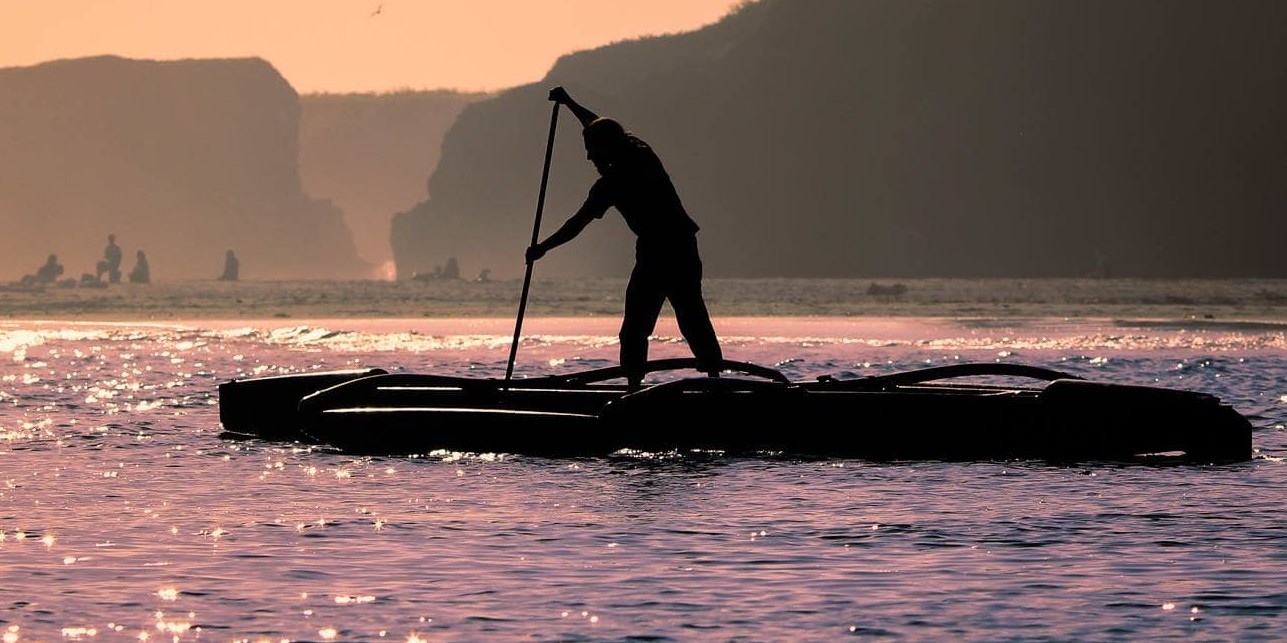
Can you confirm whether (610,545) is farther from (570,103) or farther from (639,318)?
(570,103)

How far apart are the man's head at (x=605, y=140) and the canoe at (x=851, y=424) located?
6.15 feet

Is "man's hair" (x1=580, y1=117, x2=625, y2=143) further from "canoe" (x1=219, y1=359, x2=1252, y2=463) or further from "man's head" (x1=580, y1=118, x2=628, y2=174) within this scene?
"canoe" (x1=219, y1=359, x2=1252, y2=463)

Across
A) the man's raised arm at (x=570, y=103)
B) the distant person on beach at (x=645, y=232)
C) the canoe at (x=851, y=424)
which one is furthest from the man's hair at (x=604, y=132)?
the canoe at (x=851, y=424)

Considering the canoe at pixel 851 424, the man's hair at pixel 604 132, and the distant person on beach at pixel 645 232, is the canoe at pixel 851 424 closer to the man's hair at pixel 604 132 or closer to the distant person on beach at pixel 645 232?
the distant person on beach at pixel 645 232

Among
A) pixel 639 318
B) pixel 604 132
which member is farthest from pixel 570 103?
pixel 639 318

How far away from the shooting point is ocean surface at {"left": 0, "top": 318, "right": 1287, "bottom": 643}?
30.9ft

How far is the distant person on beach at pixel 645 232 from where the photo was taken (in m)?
17.2

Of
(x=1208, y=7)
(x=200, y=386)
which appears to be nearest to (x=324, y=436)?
(x=200, y=386)

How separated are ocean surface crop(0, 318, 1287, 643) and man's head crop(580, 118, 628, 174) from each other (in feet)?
7.91

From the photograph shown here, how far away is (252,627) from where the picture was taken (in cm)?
925

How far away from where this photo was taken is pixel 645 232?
17.3 m

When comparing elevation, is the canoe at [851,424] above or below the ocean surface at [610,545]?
above

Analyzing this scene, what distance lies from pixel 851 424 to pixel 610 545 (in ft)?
15.2

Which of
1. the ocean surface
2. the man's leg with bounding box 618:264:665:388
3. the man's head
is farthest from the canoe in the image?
the man's head
